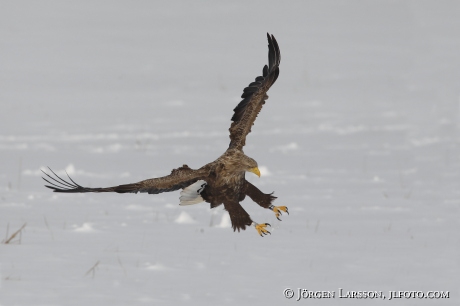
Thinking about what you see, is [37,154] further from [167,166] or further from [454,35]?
[454,35]

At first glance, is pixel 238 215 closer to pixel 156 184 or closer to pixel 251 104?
pixel 156 184

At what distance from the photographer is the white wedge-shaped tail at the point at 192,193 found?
631 centimetres

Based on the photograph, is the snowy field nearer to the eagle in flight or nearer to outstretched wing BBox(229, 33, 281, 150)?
the eagle in flight

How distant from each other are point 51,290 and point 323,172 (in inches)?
302

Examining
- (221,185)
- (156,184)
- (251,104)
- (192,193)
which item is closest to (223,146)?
(251,104)

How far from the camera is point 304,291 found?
22.1ft

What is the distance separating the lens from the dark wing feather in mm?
6070

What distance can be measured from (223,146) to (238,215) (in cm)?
951

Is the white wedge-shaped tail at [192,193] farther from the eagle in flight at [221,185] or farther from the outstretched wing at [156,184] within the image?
the outstretched wing at [156,184]

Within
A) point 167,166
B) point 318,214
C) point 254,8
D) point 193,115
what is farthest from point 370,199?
point 254,8

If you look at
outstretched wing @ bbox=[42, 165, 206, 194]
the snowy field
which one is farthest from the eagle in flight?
the snowy field

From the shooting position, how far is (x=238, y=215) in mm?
6074

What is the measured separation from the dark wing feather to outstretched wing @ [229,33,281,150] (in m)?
0.50

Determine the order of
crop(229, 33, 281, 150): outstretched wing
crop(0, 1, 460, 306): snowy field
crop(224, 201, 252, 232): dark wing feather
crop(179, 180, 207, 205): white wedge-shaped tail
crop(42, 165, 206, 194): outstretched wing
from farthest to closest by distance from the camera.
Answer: crop(0, 1, 460, 306): snowy field → crop(229, 33, 281, 150): outstretched wing → crop(179, 180, 207, 205): white wedge-shaped tail → crop(224, 201, 252, 232): dark wing feather → crop(42, 165, 206, 194): outstretched wing
